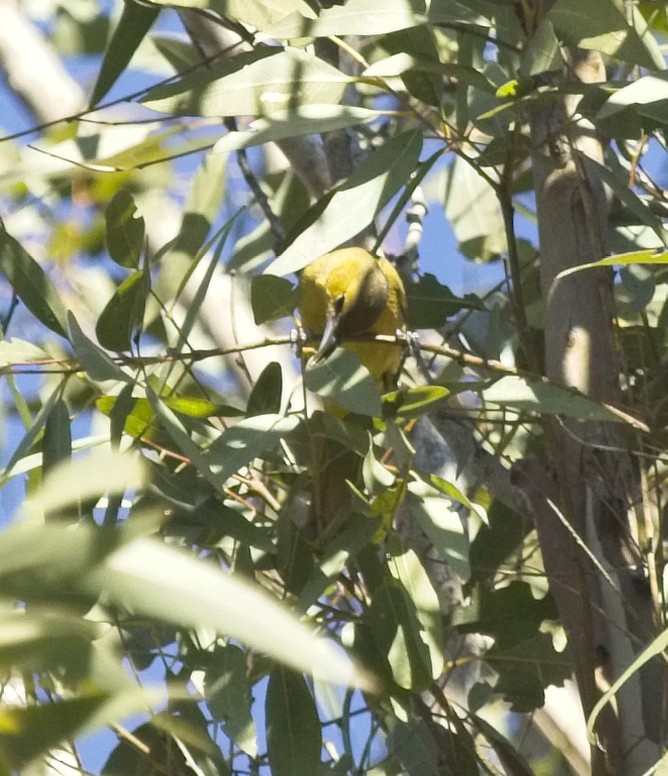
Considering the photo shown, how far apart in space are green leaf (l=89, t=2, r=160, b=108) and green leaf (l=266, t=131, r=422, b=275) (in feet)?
0.82

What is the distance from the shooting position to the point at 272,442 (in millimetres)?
933

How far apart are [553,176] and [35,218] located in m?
1.02

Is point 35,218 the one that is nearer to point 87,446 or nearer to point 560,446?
point 87,446

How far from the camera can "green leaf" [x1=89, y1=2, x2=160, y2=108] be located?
3.68 ft

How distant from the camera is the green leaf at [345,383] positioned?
892 millimetres

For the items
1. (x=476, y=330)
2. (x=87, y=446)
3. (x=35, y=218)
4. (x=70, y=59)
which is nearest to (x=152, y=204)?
(x=35, y=218)

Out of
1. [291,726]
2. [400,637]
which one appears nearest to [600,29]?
[400,637]

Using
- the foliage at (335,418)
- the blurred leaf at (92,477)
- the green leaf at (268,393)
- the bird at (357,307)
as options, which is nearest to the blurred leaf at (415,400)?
the foliage at (335,418)

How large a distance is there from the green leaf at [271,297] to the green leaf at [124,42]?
0.24 meters

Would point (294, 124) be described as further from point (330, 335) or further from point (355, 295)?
point (355, 295)

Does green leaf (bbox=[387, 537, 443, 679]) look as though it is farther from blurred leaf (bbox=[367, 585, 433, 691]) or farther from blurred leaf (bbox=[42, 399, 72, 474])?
blurred leaf (bbox=[42, 399, 72, 474])

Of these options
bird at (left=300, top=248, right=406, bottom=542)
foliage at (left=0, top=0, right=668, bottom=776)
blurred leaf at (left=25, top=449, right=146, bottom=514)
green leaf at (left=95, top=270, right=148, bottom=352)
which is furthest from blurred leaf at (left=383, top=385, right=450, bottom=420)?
blurred leaf at (left=25, top=449, right=146, bottom=514)

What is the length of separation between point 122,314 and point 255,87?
214mm

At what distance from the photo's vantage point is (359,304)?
5.33ft
